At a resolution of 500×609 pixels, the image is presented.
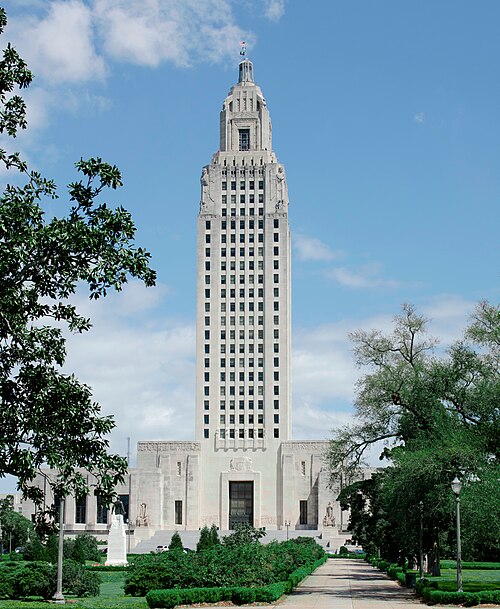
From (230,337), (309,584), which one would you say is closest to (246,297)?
(230,337)

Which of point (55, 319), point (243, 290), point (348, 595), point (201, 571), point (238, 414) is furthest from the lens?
point (243, 290)

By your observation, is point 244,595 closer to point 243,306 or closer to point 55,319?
point 55,319

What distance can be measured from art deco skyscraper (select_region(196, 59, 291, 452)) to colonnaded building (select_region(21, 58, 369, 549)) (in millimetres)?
119

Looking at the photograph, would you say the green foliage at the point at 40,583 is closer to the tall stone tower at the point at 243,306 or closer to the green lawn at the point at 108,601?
Answer: the green lawn at the point at 108,601

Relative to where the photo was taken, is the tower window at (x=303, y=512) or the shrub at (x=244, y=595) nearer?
the shrub at (x=244, y=595)

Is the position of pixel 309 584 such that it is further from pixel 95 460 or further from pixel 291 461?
pixel 291 461

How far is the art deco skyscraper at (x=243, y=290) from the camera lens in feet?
336

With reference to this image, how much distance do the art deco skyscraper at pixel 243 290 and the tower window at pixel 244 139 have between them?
23 centimetres

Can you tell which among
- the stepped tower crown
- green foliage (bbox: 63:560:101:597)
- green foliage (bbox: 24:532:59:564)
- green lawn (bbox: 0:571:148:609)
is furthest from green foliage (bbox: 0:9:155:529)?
the stepped tower crown

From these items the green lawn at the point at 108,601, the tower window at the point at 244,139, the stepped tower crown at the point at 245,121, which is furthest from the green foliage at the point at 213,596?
the tower window at the point at 244,139

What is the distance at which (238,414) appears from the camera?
102500 mm

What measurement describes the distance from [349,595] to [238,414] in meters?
68.8

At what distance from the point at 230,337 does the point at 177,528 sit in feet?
73.7

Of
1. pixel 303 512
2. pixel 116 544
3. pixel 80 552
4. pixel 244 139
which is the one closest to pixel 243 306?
pixel 244 139
